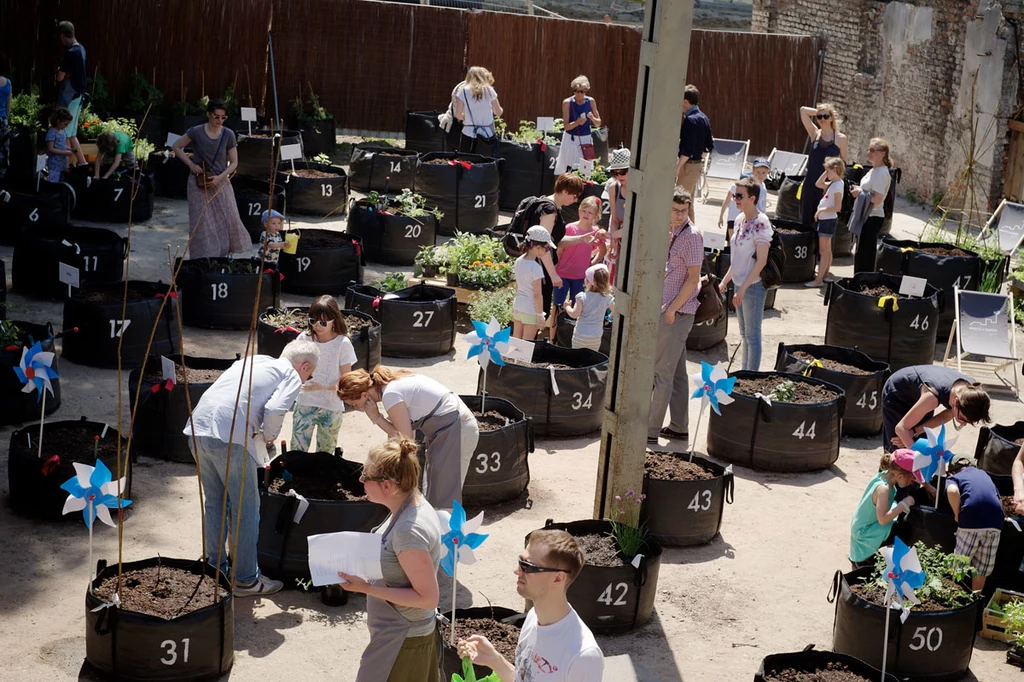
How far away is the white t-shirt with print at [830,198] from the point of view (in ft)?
44.2

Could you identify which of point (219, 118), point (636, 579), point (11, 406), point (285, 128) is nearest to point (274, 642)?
point (636, 579)

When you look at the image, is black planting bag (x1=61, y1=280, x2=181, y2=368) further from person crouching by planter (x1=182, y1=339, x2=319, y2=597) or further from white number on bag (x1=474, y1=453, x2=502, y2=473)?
person crouching by planter (x1=182, y1=339, x2=319, y2=597)

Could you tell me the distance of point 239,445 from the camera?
638cm

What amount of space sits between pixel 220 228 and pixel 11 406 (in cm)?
412

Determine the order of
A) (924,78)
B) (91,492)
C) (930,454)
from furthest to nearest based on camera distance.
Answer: (924,78) → (930,454) → (91,492)

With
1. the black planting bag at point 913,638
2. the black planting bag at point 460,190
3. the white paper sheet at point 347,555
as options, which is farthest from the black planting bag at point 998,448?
the black planting bag at point 460,190

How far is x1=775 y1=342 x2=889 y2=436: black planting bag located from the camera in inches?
388

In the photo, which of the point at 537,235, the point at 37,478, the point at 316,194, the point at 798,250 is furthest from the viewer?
the point at 316,194

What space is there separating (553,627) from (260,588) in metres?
2.92

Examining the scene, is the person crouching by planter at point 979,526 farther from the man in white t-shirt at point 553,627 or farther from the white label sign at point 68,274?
the white label sign at point 68,274

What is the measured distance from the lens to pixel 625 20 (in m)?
34.8

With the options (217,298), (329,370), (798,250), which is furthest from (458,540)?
(798,250)

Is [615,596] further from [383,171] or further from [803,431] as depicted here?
[383,171]

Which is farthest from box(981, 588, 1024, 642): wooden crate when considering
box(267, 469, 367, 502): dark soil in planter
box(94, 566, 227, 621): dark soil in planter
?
box(94, 566, 227, 621): dark soil in planter
